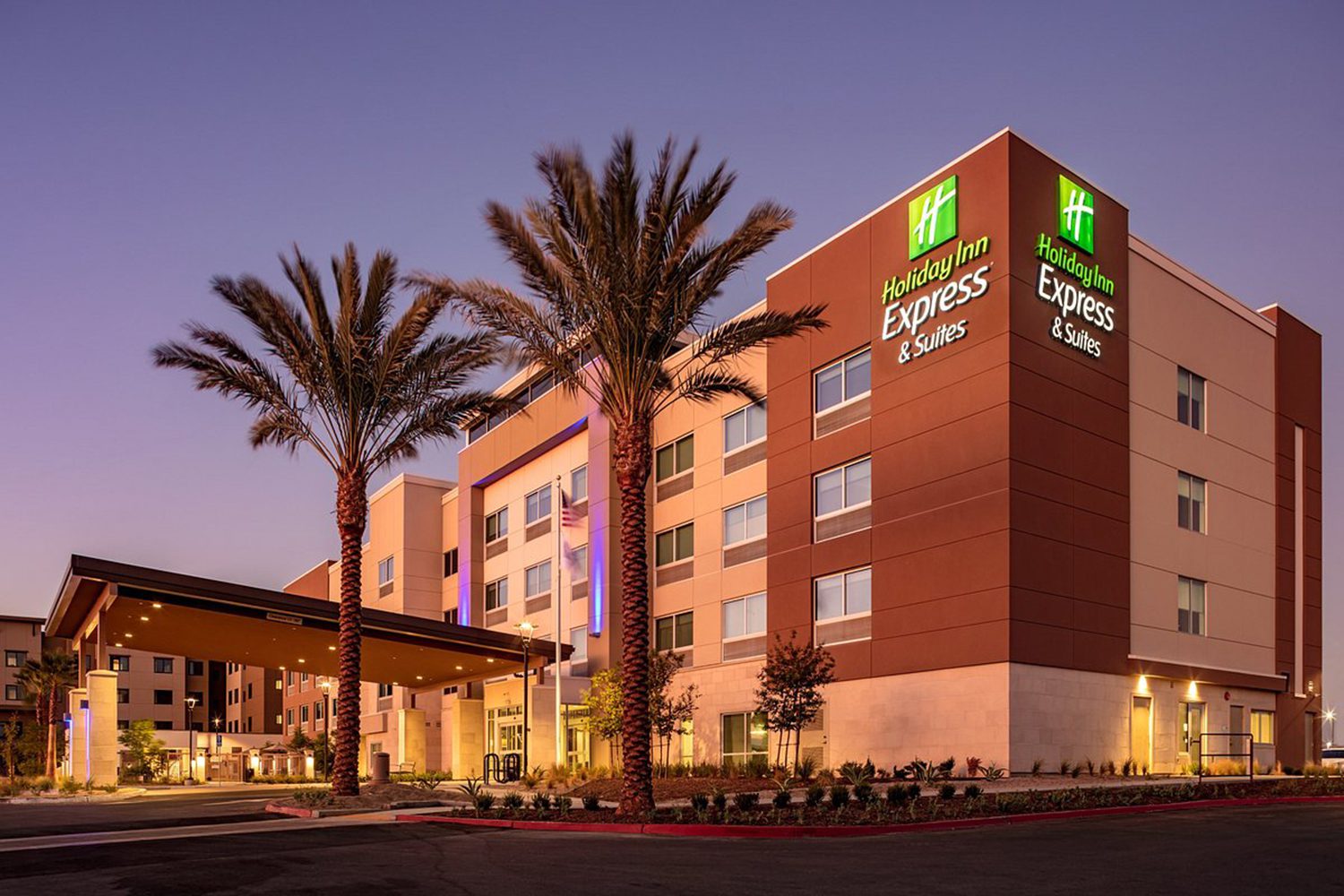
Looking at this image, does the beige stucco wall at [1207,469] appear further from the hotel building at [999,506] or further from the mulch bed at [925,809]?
the mulch bed at [925,809]

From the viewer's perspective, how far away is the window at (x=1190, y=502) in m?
39.8

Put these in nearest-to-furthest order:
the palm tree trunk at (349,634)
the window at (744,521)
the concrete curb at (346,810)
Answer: the concrete curb at (346,810)
the palm tree trunk at (349,634)
the window at (744,521)

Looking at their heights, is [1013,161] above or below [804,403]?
above

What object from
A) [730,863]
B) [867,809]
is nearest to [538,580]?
[867,809]

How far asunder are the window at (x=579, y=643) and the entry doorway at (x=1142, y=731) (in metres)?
23.7

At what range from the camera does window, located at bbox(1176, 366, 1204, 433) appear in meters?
40.4

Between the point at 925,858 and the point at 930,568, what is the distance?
20.5 m

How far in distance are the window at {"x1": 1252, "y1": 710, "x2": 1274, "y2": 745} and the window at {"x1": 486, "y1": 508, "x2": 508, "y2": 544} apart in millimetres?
36007

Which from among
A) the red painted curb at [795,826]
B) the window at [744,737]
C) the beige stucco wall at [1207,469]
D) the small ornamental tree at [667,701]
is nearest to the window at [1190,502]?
the beige stucco wall at [1207,469]

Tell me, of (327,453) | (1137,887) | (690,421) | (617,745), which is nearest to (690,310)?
(327,453)

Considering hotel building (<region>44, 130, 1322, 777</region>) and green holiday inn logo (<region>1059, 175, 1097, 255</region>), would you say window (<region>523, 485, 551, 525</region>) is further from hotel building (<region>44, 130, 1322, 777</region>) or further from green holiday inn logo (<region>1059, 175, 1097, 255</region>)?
green holiday inn logo (<region>1059, 175, 1097, 255</region>)

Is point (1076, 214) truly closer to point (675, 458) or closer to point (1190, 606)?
point (1190, 606)

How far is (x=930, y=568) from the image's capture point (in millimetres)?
35719

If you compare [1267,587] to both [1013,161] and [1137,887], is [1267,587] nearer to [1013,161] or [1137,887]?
[1013,161]
